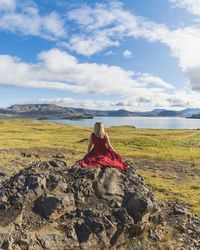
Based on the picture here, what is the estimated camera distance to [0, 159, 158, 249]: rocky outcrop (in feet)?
49.6

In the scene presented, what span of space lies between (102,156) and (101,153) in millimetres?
196

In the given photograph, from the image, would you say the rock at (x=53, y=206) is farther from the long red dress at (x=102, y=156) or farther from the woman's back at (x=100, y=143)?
the woman's back at (x=100, y=143)

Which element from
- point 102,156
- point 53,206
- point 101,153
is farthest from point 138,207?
point 53,206

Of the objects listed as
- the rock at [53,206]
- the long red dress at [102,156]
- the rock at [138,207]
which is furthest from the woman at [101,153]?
the rock at [53,206]

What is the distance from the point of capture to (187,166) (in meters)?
48.4

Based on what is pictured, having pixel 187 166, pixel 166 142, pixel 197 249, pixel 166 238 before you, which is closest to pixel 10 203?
pixel 166 238

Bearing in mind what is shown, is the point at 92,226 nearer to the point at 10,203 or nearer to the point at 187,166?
the point at 10,203

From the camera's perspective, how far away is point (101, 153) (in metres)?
20.2

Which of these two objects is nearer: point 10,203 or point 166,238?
point 10,203

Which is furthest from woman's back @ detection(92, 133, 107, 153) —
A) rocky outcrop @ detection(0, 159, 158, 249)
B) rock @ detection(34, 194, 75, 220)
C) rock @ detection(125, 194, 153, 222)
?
rock @ detection(34, 194, 75, 220)

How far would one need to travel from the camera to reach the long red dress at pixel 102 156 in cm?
1981

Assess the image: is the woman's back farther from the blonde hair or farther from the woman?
the blonde hair

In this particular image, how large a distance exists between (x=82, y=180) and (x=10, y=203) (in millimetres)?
3877

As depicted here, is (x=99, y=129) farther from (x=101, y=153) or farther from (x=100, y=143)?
(x=101, y=153)
